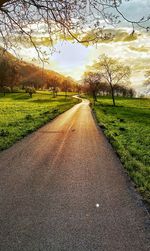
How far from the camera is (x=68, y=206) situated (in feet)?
23.0

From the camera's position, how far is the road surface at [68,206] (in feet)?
17.5

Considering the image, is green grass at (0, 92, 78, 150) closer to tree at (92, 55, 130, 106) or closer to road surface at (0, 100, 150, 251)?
road surface at (0, 100, 150, 251)

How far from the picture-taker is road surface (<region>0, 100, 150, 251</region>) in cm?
533

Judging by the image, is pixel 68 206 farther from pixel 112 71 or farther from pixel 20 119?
pixel 112 71

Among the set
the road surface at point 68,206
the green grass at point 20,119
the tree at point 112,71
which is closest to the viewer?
the road surface at point 68,206

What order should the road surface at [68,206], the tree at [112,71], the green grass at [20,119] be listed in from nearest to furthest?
1. the road surface at [68,206]
2. the green grass at [20,119]
3. the tree at [112,71]

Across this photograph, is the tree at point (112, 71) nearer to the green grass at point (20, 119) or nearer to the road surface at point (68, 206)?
the green grass at point (20, 119)

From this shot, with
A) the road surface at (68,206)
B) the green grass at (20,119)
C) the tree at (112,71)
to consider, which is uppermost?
the tree at (112,71)

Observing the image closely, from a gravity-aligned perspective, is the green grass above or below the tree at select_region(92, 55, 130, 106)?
below

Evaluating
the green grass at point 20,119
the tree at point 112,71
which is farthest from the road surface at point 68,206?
the tree at point 112,71

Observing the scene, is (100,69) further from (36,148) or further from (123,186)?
(123,186)

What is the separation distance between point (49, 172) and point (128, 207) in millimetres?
3614

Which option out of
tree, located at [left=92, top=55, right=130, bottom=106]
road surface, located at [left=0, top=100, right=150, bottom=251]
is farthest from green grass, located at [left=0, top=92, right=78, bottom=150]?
tree, located at [left=92, top=55, right=130, bottom=106]

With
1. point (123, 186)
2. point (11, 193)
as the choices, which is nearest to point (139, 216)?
point (123, 186)
